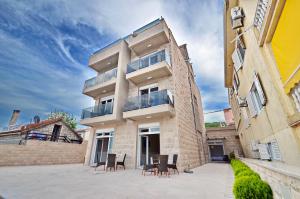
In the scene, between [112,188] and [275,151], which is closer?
[112,188]

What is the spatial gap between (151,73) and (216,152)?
15288 millimetres

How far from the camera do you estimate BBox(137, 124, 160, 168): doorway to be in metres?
8.78

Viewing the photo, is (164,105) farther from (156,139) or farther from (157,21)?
(157,21)

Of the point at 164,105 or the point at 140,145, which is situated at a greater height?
the point at 164,105

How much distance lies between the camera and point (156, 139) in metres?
9.20

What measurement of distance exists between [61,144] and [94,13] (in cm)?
1221

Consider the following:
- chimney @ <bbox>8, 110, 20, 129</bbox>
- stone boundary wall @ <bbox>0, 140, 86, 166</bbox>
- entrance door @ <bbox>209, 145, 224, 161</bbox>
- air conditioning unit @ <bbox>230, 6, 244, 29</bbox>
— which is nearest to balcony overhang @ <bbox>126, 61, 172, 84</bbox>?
air conditioning unit @ <bbox>230, 6, 244, 29</bbox>

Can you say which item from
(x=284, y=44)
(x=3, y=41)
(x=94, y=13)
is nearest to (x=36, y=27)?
(x=3, y=41)

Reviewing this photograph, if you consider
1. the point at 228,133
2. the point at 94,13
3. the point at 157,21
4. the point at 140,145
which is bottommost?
the point at 140,145

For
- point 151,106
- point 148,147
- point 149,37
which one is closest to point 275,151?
point 151,106

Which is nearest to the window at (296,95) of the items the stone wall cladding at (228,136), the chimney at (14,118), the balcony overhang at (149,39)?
the balcony overhang at (149,39)

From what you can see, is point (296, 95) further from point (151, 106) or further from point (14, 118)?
point (14, 118)

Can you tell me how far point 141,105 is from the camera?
29.1ft

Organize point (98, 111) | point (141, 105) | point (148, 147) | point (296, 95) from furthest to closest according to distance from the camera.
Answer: point (98, 111)
point (148, 147)
point (141, 105)
point (296, 95)
